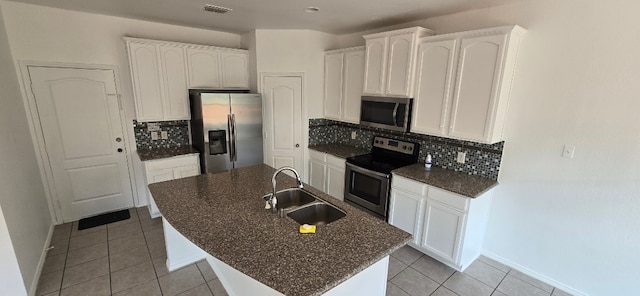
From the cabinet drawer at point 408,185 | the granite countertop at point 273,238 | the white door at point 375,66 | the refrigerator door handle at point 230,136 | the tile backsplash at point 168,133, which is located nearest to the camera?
the granite countertop at point 273,238

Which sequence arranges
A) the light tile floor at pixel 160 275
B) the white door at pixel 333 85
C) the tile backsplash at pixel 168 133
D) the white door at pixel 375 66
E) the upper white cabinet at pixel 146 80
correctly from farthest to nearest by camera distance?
the white door at pixel 333 85 → the tile backsplash at pixel 168 133 → the upper white cabinet at pixel 146 80 → the white door at pixel 375 66 → the light tile floor at pixel 160 275

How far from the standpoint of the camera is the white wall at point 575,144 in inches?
80.8

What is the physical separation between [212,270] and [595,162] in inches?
135

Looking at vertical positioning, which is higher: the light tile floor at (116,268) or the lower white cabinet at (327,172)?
the lower white cabinet at (327,172)

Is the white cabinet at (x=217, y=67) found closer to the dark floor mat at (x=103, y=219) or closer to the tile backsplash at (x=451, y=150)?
the tile backsplash at (x=451, y=150)

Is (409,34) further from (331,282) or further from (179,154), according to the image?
(179,154)

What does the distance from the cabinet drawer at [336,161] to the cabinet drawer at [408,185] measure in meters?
0.85

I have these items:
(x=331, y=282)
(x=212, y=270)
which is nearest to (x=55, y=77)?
(x=212, y=270)

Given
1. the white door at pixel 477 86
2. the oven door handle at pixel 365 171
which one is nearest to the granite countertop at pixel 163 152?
the oven door handle at pixel 365 171

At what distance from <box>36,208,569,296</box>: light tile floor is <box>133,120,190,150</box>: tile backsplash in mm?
1292

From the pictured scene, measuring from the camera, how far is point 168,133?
12.7 feet

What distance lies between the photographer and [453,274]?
2629mm

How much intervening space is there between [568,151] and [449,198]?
104 cm

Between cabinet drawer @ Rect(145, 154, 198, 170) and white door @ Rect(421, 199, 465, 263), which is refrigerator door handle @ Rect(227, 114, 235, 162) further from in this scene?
white door @ Rect(421, 199, 465, 263)
